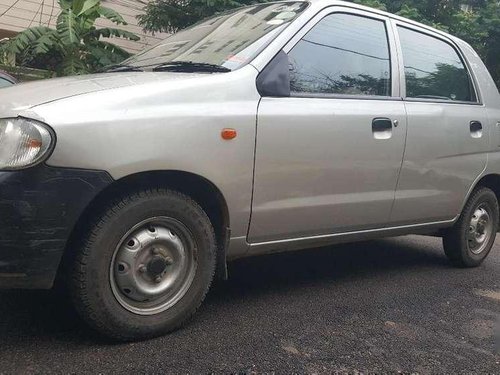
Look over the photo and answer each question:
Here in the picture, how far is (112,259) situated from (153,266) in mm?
236

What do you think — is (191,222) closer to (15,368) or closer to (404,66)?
(15,368)

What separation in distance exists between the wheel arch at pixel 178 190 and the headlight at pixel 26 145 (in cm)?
34

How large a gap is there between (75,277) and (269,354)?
1.05 metres

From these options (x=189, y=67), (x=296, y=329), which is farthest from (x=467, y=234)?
(x=189, y=67)

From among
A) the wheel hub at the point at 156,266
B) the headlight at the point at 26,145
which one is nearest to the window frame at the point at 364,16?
the wheel hub at the point at 156,266

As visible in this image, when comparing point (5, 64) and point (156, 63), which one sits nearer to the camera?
point (156, 63)

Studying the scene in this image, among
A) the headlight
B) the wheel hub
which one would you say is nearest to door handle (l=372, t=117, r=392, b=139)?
the wheel hub

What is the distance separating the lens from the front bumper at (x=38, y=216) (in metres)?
2.50

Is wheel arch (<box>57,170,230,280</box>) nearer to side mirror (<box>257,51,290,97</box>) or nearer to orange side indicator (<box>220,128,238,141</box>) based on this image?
orange side indicator (<box>220,128,238,141</box>)

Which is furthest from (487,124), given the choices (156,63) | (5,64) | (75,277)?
(5,64)

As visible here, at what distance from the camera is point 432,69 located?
4605 millimetres

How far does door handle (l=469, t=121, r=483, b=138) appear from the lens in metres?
4.69

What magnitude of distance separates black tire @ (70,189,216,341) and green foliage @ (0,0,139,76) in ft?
16.8

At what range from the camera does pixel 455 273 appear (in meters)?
4.98
